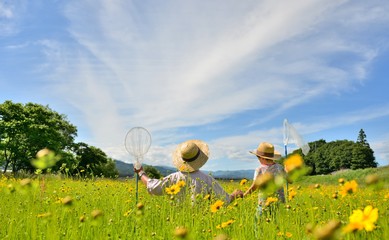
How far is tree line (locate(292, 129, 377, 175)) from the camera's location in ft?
214

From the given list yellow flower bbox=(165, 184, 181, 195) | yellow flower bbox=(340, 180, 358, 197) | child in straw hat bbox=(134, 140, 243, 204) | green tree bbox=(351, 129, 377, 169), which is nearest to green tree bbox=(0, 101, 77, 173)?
child in straw hat bbox=(134, 140, 243, 204)

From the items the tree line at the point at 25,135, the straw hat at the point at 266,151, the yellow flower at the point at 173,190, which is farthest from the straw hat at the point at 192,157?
the tree line at the point at 25,135

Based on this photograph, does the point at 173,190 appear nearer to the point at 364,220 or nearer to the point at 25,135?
the point at 364,220

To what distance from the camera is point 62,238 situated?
3.28 metres

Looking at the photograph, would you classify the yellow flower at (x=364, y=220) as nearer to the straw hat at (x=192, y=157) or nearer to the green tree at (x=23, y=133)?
the straw hat at (x=192, y=157)

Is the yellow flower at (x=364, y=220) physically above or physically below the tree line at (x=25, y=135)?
below

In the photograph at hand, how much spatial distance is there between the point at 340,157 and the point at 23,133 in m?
53.1

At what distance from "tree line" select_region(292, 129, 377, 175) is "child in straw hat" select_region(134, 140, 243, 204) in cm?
5863

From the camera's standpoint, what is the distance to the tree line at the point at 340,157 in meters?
65.3

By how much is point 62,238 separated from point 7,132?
1425 inches

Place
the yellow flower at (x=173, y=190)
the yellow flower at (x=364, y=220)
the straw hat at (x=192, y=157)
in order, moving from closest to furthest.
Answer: the yellow flower at (x=364, y=220) → the yellow flower at (x=173, y=190) → the straw hat at (x=192, y=157)

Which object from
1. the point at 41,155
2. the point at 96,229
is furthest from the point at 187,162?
the point at 41,155

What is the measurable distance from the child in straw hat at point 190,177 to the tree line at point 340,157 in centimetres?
5863

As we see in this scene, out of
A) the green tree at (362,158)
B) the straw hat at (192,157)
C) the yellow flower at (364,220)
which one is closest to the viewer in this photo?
the yellow flower at (364,220)
